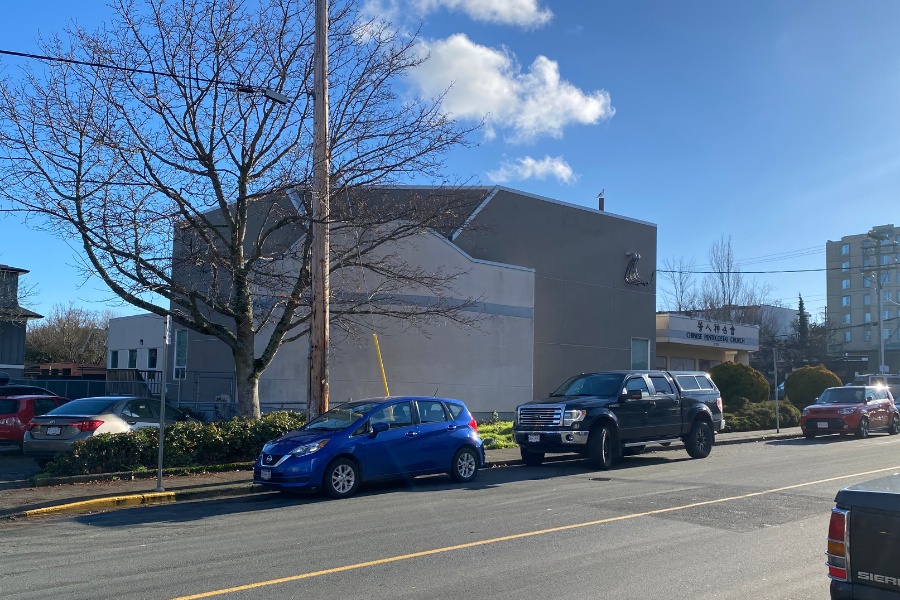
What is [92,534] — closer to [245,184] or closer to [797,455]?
[245,184]

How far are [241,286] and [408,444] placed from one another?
17.8ft

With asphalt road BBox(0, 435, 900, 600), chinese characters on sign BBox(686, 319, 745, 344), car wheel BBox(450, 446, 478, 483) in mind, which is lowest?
asphalt road BBox(0, 435, 900, 600)

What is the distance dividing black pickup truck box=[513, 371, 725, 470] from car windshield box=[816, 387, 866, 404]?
26.9ft

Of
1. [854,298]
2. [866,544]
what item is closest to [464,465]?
[866,544]

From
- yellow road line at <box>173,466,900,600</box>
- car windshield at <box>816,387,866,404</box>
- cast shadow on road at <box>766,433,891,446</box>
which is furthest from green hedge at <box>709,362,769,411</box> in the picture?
yellow road line at <box>173,466,900,600</box>

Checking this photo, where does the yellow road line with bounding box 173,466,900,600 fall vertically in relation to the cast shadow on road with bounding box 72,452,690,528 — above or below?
above

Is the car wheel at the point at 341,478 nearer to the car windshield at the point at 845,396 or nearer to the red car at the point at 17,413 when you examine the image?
the red car at the point at 17,413

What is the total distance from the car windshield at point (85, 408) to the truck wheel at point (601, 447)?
939cm

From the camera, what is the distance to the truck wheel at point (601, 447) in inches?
624

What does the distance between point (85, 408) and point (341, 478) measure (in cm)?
603

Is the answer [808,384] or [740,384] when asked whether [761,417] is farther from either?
[808,384]

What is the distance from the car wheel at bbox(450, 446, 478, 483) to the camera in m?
14.0

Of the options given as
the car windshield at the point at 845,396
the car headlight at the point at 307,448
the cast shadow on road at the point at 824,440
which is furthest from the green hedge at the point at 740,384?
the car headlight at the point at 307,448

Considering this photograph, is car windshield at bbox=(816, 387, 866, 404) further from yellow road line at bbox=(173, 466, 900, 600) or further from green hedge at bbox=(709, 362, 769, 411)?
yellow road line at bbox=(173, 466, 900, 600)
